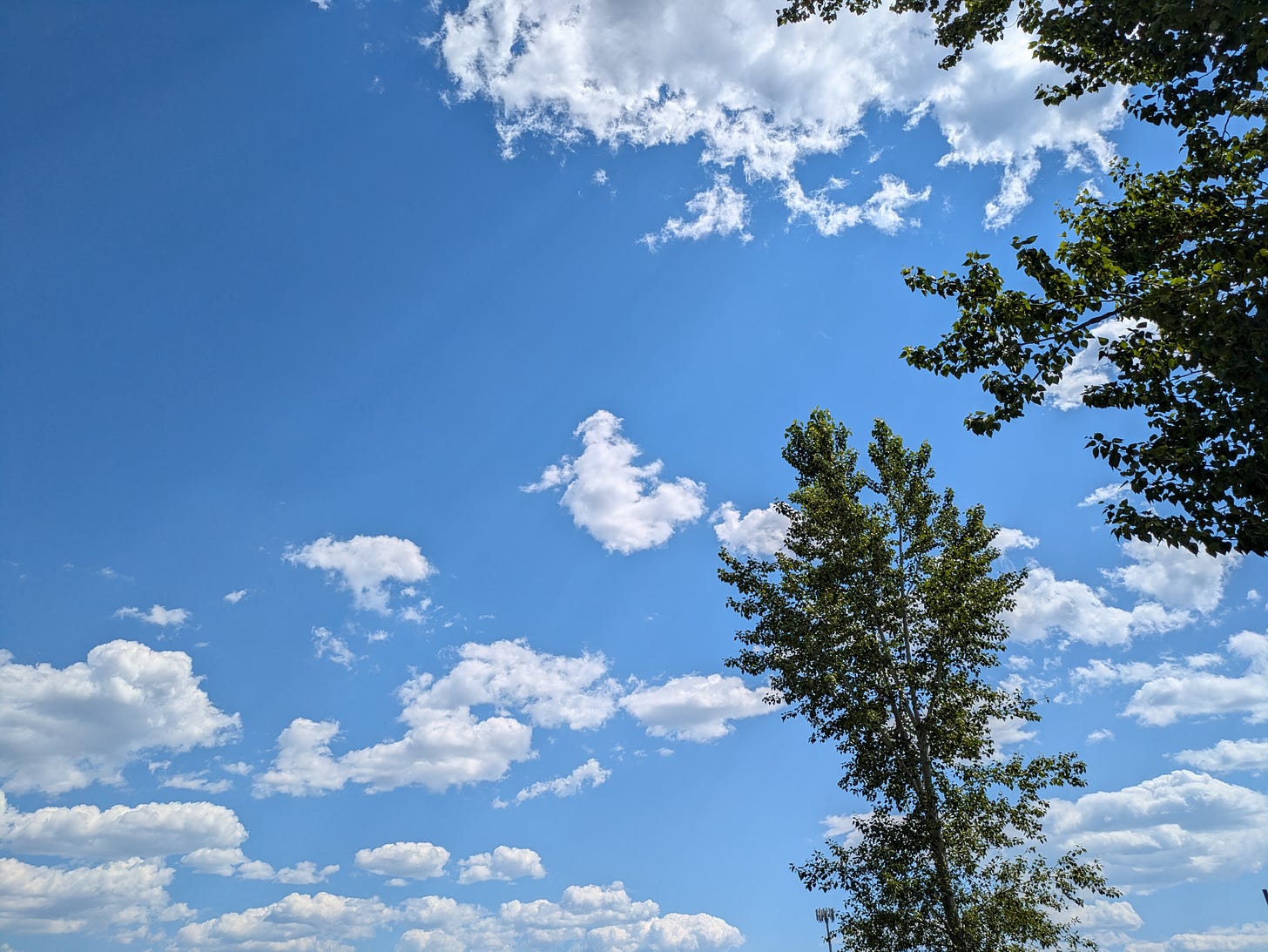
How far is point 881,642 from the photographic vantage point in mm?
21969

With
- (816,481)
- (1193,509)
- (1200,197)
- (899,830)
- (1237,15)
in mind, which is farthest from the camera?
(816,481)

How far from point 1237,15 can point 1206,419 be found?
14.6 feet

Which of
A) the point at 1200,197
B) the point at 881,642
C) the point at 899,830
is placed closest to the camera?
the point at 1200,197

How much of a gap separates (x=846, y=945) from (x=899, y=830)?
3.01 metres

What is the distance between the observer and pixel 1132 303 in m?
10.7

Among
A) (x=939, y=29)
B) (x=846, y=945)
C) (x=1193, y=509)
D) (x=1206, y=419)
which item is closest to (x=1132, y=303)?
(x=1206, y=419)

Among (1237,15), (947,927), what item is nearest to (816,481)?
(947,927)


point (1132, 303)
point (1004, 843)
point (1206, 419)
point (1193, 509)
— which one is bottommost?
point (1004, 843)

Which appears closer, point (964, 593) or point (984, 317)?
point (984, 317)

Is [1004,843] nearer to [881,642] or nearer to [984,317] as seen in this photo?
[881,642]

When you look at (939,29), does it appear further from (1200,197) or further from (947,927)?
(947,927)

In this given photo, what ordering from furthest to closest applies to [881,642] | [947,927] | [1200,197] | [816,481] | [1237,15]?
[816,481]
[881,642]
[947,927]
[1200,197]
[1237,15]

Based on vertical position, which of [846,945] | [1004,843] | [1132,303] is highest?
[1132,303]

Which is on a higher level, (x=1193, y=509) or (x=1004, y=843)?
(x=1193, y=509)
